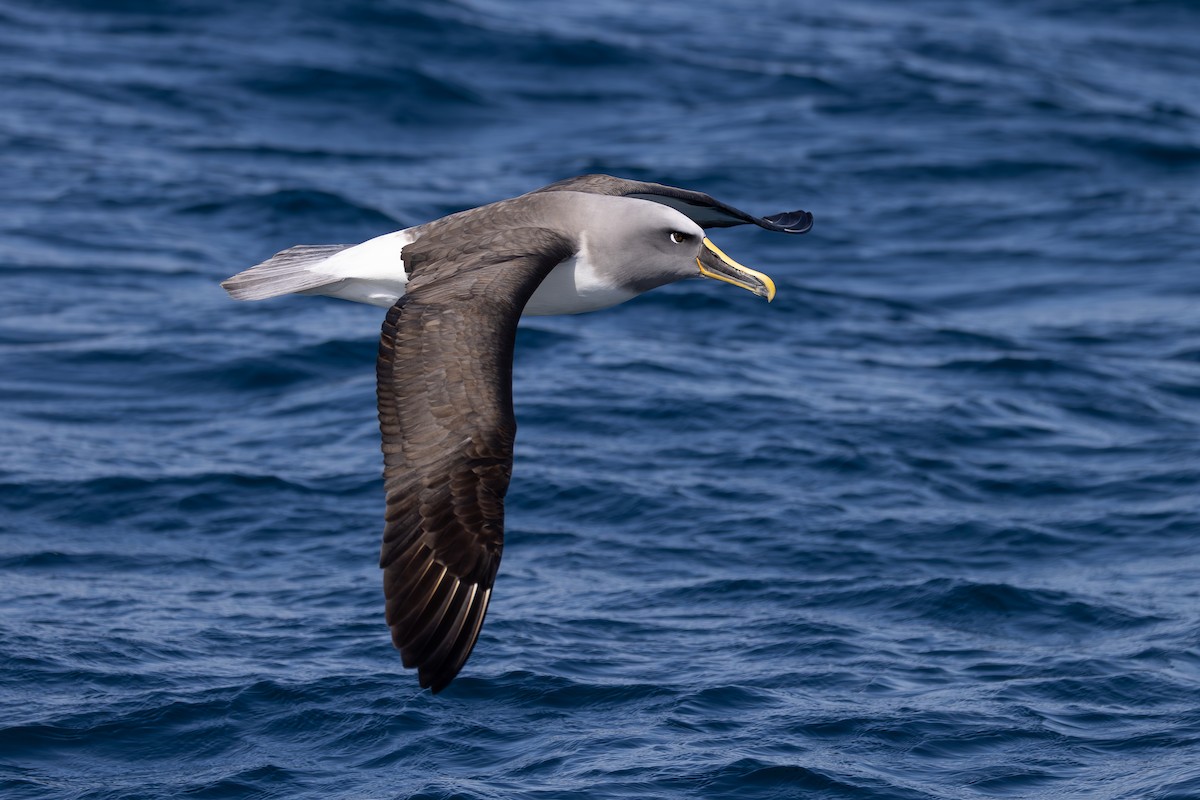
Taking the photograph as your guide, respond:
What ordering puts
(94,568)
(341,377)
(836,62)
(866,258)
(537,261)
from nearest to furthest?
1. (537,261)
2. (94,568)
3. (341,377)
4. (866,258)
5. (836,62)

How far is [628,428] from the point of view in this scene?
14.6 meters

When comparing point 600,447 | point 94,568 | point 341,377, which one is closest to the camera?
point 94,568

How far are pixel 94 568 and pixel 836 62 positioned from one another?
15.7 meters

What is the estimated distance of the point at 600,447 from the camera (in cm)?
1427

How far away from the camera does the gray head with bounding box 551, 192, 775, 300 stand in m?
9.77

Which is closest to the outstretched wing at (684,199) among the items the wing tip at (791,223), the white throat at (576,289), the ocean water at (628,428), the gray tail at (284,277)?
the wing tip at (791,223)

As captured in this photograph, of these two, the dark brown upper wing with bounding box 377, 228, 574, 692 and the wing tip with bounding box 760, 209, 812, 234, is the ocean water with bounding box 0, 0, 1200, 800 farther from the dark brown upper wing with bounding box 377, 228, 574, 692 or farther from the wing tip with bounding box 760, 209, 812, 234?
the wing tip with bounding box 760, 209, 812, 234

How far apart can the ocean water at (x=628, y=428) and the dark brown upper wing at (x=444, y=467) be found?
192 centimetres

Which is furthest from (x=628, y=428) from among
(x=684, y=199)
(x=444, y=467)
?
(x=444, y=467)

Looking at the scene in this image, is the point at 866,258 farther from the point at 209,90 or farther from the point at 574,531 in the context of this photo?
the point at 209,90

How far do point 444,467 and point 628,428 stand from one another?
6624 millimetres

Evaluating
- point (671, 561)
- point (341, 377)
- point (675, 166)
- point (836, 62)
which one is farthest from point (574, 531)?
point (836, 62)

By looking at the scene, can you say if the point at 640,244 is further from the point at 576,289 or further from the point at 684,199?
the point at 684,199

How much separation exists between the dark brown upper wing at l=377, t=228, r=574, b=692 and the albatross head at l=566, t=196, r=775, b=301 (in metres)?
1.24
